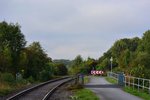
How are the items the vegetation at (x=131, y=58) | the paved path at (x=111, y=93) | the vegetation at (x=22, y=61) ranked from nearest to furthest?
the paved path at (x=111, y=93), the vegetation at (x=131, y=58), the vegetation at (x=22, y=61)

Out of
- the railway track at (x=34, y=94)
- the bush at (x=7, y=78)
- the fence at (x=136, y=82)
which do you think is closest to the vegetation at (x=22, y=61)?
the bush at (x=7, y=78)

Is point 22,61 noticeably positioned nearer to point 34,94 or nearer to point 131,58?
point 34,94

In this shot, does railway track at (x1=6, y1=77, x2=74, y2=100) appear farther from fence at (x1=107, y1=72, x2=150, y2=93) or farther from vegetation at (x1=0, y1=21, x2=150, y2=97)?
fence at (x1=107, y1=72, x2=150, y2=93)


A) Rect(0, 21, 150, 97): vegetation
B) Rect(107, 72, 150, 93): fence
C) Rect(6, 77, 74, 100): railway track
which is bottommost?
Rect(6, 77, 74, 100): railway track

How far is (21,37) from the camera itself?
6538 cm

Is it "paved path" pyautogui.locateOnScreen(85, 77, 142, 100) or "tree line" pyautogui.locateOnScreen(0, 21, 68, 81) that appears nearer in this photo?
"paved path" pyautogui.locateOnScreen(85, 77, 142, 100)

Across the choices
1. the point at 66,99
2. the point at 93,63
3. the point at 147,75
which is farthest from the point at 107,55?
the point at 66,99

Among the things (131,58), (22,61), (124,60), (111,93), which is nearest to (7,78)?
(22,61)

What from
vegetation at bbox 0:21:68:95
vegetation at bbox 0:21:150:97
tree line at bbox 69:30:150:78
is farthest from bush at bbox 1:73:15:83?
tree line at bbox 69:30:150:78

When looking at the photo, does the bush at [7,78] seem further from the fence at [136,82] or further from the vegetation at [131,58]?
the fence at [136,82]

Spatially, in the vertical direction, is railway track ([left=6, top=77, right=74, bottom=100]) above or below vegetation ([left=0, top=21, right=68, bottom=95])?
below

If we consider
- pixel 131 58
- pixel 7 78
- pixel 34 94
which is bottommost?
pixel 34 94

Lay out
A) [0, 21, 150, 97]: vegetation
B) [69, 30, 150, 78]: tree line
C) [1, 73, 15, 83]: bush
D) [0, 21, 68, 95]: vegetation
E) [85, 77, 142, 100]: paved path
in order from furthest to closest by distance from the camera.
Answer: [69, 30, 150, 78]: tree line → [0, 21, 68, 95]: vegetation → [0, 21, 150, 97]: vegetation → [1, 73, 15, 83]: bush → [85, 77, 142, 100]: paved path

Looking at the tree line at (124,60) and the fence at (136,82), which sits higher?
the tree line at (124,60)
